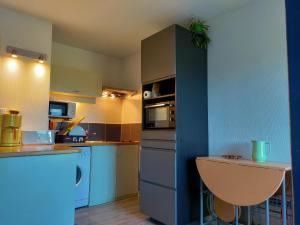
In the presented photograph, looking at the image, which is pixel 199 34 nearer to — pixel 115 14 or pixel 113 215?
pixel 115 14

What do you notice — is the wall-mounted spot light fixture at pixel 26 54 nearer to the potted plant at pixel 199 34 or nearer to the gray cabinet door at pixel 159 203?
the potted plant at pixel 199 34

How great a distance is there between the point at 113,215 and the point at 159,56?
6.65 feet

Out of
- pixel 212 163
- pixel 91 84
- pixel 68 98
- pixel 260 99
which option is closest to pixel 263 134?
pixel 260 99

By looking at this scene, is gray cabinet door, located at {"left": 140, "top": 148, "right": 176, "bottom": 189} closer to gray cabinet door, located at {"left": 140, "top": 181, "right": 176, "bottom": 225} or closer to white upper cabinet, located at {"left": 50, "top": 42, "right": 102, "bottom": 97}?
gray cabinet door, located at {"left": 140, "top": 181, "right": 176, "bottom": 225}

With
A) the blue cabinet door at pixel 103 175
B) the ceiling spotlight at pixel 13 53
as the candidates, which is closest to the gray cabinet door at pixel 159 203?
the blue cabinet door at pixel 103 175

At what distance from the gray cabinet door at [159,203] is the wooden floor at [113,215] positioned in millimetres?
138

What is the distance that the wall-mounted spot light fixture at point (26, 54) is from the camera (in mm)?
2527

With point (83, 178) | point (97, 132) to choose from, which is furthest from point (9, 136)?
point (97, 132)

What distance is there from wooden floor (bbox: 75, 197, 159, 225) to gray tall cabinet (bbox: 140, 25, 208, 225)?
142mm

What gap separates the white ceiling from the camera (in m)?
2.44

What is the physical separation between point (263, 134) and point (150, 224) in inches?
61.8

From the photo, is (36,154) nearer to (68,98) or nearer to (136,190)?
(68,98)

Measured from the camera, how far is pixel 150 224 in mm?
2490

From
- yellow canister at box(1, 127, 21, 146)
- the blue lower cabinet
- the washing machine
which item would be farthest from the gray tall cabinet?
yellow canister at box(1, 127, 21, 146)
